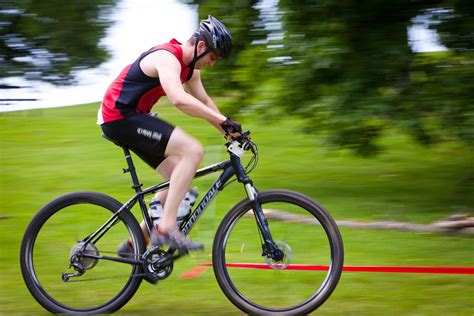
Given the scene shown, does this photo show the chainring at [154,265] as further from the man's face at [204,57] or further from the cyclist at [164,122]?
the man's face at [204,57]

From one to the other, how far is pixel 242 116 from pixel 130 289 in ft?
14.9

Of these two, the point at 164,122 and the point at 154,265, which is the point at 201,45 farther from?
the point at 154,265

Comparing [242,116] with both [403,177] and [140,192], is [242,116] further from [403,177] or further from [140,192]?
[140,192]

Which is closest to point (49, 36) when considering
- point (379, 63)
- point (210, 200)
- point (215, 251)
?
point (379, 63)

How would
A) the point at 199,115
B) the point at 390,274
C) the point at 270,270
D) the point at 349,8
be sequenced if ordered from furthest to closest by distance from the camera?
the point at 349,8 < the point at 390,274 < the point at 270,270 < the point at 199,115

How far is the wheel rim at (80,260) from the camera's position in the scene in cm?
543

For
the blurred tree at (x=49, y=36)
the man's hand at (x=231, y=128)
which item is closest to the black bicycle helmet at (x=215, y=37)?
the man's hand at (x=231, y=128)

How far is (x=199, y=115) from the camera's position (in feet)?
16.7

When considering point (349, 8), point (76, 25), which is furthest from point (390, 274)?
point (76, 25)

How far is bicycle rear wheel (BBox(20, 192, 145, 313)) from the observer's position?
5.38 m

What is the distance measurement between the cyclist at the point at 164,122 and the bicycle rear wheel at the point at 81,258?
30cm

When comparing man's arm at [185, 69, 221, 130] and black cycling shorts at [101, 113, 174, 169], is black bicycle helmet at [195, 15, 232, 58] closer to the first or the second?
man's arm at [185, 69, 221, 130]

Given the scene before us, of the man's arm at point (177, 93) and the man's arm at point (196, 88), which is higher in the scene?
the man's arm at point (177, 93)

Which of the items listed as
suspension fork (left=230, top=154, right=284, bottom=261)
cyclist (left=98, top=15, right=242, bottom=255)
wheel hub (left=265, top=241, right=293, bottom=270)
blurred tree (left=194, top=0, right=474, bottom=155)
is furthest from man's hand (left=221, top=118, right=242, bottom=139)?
blurred tree (left=194, top=0, right=474, bottom=155)
